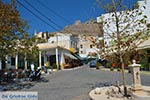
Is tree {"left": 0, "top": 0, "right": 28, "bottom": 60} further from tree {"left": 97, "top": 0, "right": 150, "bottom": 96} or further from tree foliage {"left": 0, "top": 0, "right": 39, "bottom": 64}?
tree {"left": 97, "top": 0, "right": 150, "bottom": 96}

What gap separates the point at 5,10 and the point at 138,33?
9310mm

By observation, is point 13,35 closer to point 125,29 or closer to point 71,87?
point 71,87

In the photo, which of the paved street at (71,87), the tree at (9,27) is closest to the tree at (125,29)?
the paved street at (71,87)

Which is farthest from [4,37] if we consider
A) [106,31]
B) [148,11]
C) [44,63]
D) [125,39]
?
[148,11]

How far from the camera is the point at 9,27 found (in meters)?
15.7

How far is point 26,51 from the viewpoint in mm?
18234

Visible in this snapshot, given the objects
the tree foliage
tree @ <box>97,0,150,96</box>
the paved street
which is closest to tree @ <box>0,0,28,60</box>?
the tree foliage

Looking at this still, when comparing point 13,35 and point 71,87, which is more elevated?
point 13,35

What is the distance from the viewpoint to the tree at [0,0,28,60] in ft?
50.5

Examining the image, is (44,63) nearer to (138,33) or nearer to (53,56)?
(53,56)

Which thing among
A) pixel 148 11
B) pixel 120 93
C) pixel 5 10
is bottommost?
pixel 120 93

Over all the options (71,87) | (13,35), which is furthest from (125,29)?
(13,35)

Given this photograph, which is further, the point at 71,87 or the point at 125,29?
the point at 71,87

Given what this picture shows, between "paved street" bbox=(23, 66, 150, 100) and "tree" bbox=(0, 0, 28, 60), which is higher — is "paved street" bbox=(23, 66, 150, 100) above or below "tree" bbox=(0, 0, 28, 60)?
below
